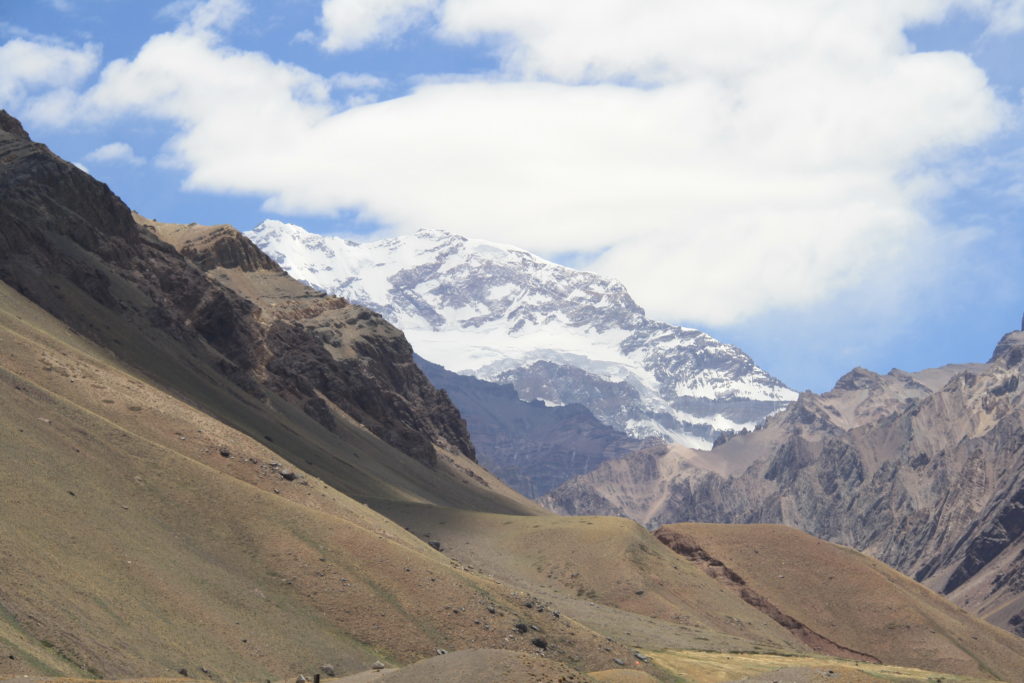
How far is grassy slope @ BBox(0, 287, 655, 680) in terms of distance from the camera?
71062 millimetres

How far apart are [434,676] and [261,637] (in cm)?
3220

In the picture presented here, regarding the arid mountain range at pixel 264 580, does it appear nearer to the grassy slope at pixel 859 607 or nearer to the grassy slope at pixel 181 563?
the grassy slope at pixel 181 563

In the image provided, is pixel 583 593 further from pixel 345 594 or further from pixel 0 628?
pixel 0 628

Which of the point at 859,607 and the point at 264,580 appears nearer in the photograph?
the point at 264,580

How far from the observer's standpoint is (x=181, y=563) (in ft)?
281

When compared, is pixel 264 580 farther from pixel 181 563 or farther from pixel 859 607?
pixel 859 607

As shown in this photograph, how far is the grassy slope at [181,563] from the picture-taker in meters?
71.1

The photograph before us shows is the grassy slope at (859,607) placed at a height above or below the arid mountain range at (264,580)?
above

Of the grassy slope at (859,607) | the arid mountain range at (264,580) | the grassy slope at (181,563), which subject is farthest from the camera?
the grassy slope at (859,607)

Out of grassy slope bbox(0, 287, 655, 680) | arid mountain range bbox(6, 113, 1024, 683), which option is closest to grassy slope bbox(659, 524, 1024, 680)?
arid mountain range bbox(6, 113, 1024, 683)

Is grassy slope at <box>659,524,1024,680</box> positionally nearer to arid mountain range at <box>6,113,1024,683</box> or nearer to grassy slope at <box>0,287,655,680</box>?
arid mountain range at <box>6,113,1024,683</box>

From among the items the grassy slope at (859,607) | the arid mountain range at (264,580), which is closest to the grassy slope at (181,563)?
the arid mountain range at (264,580)

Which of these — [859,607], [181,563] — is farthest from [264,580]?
[859,607]

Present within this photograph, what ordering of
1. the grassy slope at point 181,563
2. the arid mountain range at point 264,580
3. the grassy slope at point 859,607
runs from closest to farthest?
the arid mountain range at point 264,580, the grassy slope at point 181,563, the grassy slope at point 859,607
